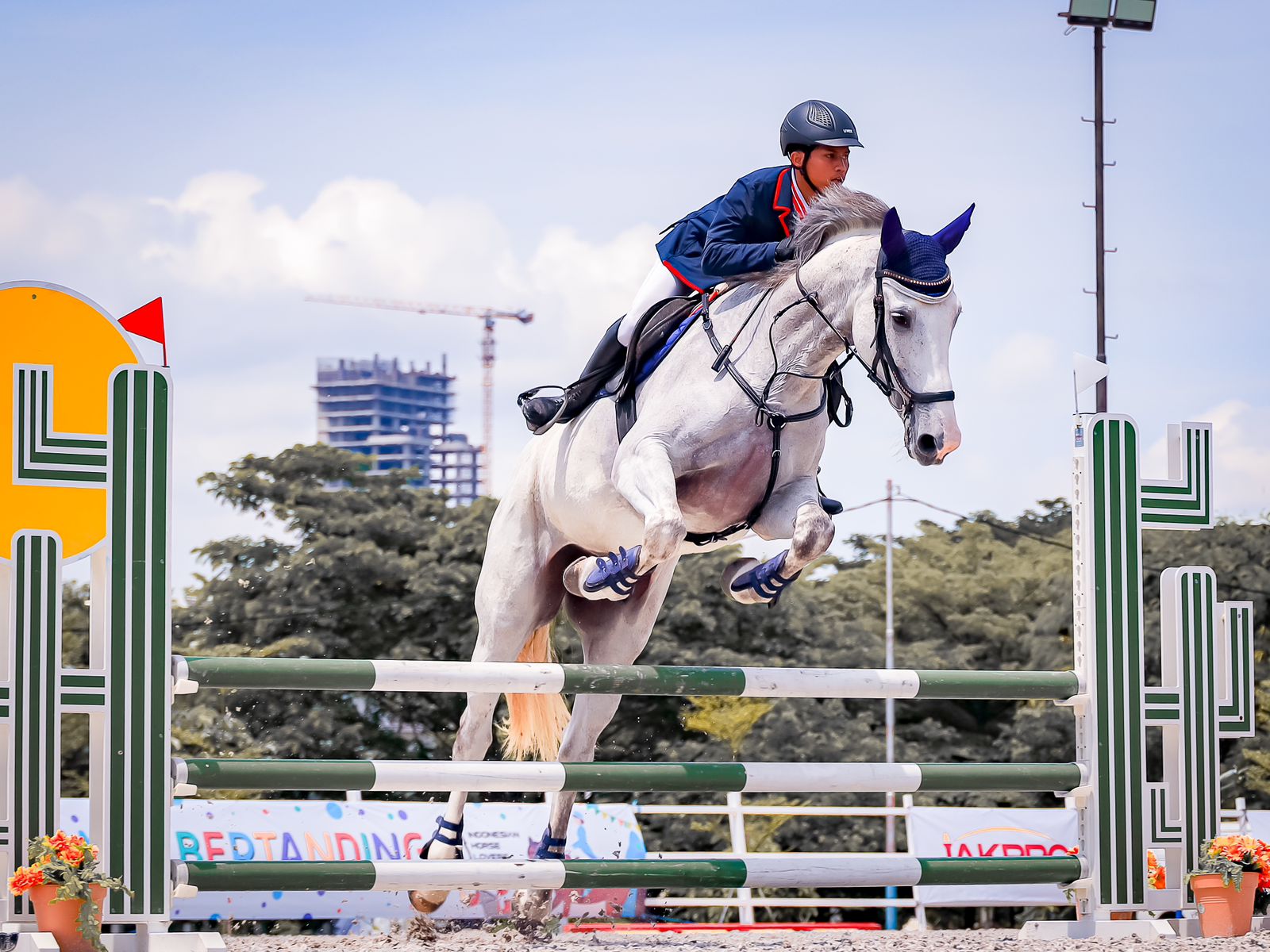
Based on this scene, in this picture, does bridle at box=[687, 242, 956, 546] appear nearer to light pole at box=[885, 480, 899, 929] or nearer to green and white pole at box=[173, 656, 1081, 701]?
green and white pole at box=[173, 656, 1081, 701]

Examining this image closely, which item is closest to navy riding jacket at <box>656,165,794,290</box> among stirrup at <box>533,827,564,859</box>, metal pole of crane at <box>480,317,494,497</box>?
stirrup at <box>533,827,564,859</box>

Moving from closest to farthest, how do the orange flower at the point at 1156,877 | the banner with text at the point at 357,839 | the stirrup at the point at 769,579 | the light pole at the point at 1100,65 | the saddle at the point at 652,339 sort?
the stirrup at the point at 769,579
the orange flower at the point at 1156,877
the saddle at the point at 652,339
the banner with text at the point at 357,839
the light pole at the point at 1100,65

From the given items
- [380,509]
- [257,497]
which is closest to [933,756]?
[380,509]

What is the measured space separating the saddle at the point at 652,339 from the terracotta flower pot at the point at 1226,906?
2.24 m

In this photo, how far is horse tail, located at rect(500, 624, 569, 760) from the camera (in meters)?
5.50

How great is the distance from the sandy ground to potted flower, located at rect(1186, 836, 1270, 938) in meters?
0.07

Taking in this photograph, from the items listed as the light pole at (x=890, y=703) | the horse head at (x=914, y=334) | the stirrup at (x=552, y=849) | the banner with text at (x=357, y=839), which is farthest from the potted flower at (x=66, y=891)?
the light pole at (x=890, y=703)

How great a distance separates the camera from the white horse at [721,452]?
408 cm

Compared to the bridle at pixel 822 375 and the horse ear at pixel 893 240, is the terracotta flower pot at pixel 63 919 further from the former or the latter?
the horse ear at pixel 893 240

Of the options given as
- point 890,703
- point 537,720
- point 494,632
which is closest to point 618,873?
point 494,632

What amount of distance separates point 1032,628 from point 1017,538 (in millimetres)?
6979

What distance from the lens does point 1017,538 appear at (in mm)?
28297

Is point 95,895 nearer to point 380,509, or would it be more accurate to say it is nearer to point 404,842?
point 404,842

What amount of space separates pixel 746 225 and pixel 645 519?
1.02 meters
